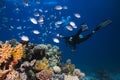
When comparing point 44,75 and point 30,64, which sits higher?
point 30,64

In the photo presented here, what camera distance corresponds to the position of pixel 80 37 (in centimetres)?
1139

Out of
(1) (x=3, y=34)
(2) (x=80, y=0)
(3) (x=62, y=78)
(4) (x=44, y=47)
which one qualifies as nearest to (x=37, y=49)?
(4) (x=44, y=47)

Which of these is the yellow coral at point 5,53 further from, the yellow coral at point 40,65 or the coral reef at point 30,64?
the yellow coral at point 40,65

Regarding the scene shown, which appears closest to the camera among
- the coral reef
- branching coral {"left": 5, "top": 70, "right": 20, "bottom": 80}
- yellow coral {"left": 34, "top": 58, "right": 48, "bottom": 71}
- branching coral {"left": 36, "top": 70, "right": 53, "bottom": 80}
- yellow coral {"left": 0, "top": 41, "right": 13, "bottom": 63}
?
branching coral {"left": 5, "top": 70, "right": 20, "bottom": 80}

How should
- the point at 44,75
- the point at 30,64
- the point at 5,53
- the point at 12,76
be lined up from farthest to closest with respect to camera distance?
the point at 30,64 → the point at 44,75 → the point at 5,53 → the point at 12,76

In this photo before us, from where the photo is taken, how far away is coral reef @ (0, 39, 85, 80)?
6.78m

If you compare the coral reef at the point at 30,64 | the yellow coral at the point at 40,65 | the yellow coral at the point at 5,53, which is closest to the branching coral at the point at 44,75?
the coral reef at the point at 30,64

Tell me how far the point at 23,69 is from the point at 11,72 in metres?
1.22

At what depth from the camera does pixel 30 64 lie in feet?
26.1

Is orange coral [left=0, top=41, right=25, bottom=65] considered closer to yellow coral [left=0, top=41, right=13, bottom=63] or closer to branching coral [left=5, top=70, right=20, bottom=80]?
yellow coral [left=0, top=41, right=13, bottom=63]

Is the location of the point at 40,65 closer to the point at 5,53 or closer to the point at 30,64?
the point at 30,64

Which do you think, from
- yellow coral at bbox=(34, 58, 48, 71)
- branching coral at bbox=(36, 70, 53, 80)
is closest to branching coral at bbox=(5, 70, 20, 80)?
branching coral at bbox=(36, 70, 53, 80)

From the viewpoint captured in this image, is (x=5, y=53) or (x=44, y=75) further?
(x=44, y=75)

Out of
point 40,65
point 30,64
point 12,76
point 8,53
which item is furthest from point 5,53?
point 40,65
